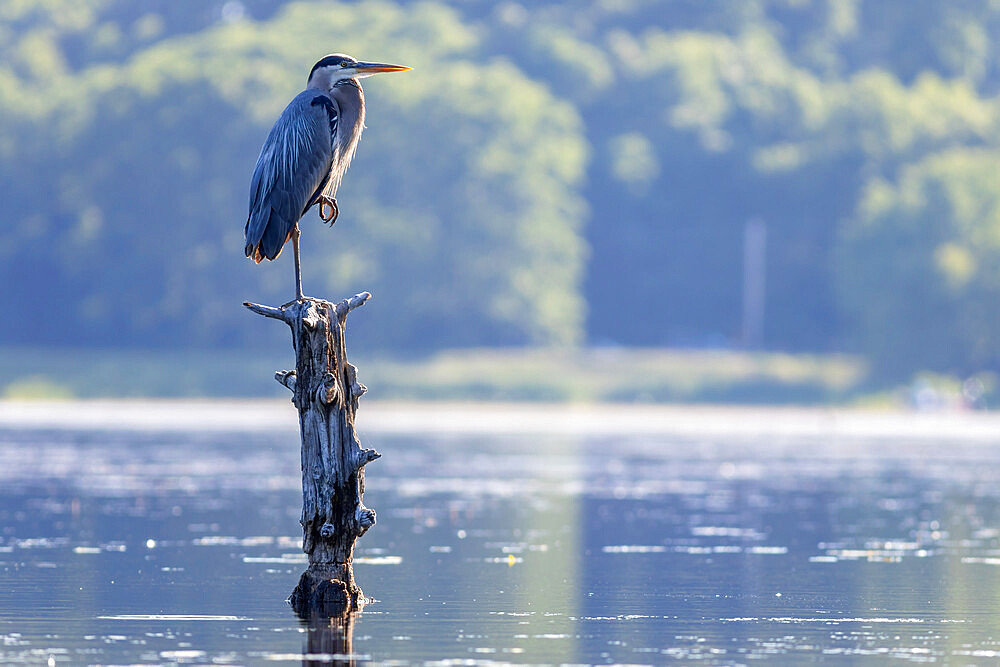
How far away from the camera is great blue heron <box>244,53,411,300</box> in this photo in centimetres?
1759

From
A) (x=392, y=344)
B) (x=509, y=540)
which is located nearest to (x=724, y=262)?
(x=392, y=344)

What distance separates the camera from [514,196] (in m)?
93.6

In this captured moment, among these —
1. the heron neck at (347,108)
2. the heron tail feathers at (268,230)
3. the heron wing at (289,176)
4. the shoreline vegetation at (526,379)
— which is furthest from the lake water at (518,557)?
the shoreline vegetation at (526,379)

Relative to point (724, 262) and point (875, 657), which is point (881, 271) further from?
point (875, 657)

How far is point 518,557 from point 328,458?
5237mm

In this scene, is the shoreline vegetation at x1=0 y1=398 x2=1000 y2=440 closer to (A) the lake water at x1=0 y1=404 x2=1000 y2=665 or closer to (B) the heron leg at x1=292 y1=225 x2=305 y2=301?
(A) the lake water at x1=0 y1=404 x2=1000 y2=665

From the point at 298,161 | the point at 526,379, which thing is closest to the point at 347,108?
the point at 298,161

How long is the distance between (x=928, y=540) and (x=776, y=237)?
73.4 meters

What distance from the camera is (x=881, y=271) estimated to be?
279 ft

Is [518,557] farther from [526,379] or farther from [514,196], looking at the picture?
[514,196]

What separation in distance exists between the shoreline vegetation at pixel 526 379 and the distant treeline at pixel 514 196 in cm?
306

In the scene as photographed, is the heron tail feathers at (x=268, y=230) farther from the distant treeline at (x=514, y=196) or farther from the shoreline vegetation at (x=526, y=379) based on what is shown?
the distant treeline at (x=514, y=196)

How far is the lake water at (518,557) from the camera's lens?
15.5 meters

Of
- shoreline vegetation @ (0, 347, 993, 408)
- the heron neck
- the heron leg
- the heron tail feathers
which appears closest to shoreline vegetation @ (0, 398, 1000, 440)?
shoreline vegetation @ (0, 347, 993, 408)
